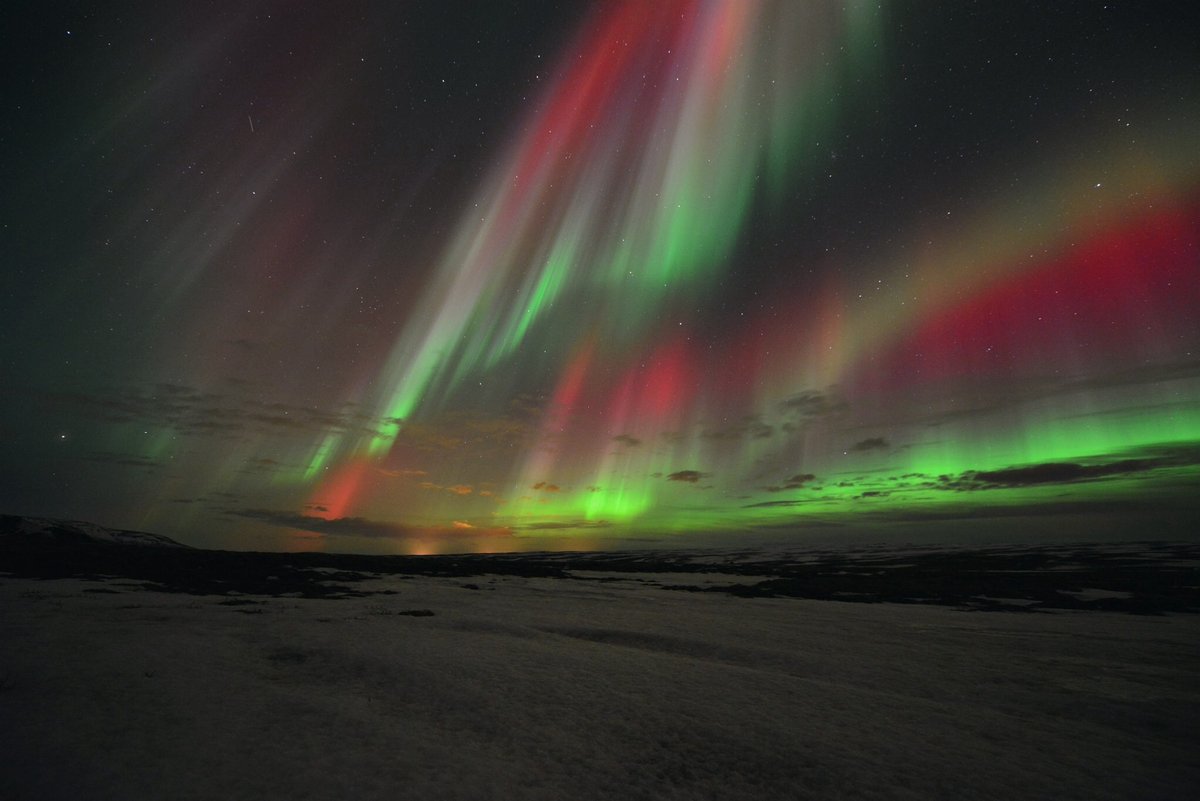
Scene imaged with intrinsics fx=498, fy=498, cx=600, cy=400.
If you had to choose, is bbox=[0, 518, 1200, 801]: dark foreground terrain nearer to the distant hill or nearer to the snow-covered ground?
the snow-covered ground

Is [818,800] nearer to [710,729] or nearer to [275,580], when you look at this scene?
[710,729]

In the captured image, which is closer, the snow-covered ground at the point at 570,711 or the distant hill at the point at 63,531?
the snow-covered ground at the point at 570,711

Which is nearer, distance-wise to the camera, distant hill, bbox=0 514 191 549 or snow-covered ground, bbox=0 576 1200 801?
snow-covered ground, bbox=0 576 1200 801

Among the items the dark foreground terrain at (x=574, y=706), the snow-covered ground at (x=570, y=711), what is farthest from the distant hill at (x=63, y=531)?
the snow-covered ground at (x=570, y=711)

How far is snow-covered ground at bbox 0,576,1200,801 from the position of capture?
26.1 feet

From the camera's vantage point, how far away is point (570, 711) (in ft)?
37.0

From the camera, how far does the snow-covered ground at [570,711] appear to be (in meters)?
7.94

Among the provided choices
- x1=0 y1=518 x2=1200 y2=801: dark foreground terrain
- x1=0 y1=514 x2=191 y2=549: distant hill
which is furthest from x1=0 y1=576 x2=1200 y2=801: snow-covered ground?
x1=0 y1=514 x2=191 y2=549: distant hill

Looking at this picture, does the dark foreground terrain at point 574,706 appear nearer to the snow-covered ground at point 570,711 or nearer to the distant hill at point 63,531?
the snow-covered ground at point 570,711

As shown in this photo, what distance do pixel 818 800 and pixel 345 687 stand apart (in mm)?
10867

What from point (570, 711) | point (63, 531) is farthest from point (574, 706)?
point (63, 531)

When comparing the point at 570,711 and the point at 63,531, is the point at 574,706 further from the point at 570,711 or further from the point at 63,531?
the point at 63,531

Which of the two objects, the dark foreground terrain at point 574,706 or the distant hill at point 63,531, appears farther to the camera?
the distant hill at point 63,531

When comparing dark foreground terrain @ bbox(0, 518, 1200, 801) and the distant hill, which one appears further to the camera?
the distant hill
